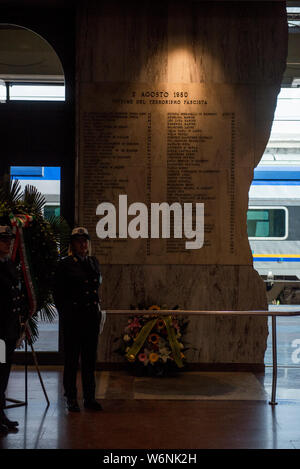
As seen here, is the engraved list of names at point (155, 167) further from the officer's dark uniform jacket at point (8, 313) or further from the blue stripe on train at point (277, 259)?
the blue stripe on train at point (277, 259)

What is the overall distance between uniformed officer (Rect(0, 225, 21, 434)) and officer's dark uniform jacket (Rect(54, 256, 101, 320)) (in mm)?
470

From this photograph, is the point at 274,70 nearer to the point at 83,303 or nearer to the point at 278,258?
the point at 83,303

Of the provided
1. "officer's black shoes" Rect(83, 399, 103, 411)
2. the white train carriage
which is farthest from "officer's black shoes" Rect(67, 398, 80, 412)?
the white train carriage

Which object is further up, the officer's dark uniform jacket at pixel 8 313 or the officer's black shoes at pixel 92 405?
the officer's dark uniform jacket at pixel 8 313

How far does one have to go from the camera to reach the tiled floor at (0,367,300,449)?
3838 mm

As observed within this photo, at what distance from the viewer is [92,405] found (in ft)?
15.3

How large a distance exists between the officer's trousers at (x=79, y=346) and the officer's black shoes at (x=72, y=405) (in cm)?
3

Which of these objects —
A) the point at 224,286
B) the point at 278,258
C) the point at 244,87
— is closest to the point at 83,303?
the point at 224,286

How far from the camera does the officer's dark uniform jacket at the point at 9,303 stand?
4074 millimetres

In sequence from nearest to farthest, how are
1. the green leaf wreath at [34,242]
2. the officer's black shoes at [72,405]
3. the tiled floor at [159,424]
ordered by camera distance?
the tiled floor at [159,424]
the officer's black shoes at [72,405]
the green leaf wreath at [34,242]

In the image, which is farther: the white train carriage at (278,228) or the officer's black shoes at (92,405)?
the white train carriage at (278,228)

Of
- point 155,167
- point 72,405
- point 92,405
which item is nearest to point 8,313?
point 72,405

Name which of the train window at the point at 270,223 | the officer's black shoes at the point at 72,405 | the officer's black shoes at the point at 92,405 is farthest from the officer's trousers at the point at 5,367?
the train window at the point at 270,223

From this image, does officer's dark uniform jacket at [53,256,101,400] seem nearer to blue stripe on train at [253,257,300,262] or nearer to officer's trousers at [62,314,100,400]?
officer's trousers at [62,314,100,400]
